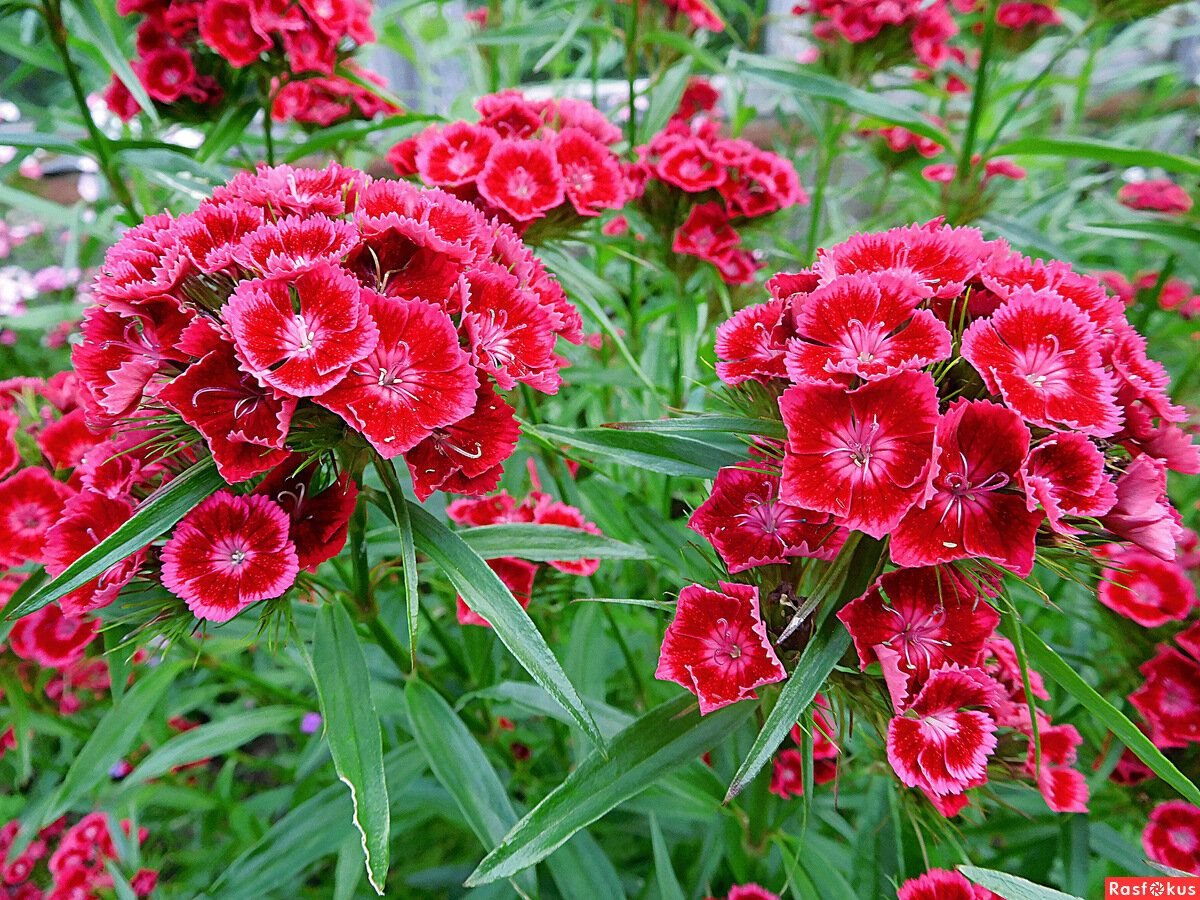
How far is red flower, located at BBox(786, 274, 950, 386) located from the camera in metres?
0.66

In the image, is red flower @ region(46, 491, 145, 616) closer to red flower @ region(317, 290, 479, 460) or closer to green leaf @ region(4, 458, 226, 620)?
green leaf @ region(4, 458, 226, 620)

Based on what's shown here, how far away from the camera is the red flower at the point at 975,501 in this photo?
2.07 ft

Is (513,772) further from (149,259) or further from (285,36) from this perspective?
(285,36)

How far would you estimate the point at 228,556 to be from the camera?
31.6 inches

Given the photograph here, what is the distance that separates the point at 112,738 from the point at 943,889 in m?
1.16

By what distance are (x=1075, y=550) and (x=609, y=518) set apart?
0.79 m

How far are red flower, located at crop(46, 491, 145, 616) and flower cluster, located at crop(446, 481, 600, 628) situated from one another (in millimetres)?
482

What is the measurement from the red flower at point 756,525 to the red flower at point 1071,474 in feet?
0.62

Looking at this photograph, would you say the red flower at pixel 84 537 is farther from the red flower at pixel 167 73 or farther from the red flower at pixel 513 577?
the red flower at pixel 167 73

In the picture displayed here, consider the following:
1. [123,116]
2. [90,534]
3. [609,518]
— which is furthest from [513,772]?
[123,116]

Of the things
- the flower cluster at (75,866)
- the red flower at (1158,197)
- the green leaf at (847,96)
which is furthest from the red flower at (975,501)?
the red flower at (1158,197)

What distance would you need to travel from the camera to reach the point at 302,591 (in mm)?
906

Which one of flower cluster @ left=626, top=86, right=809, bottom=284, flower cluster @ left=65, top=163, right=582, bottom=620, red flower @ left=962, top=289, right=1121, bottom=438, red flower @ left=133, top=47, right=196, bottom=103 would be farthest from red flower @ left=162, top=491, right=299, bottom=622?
red flower @ left=133, top=47, right=196, bottom=103

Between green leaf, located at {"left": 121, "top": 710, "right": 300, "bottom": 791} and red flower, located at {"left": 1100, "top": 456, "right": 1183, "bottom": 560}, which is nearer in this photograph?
red flower, located at {"left": 1100, "top": 456, "right": 1183, "bottom": 560}
